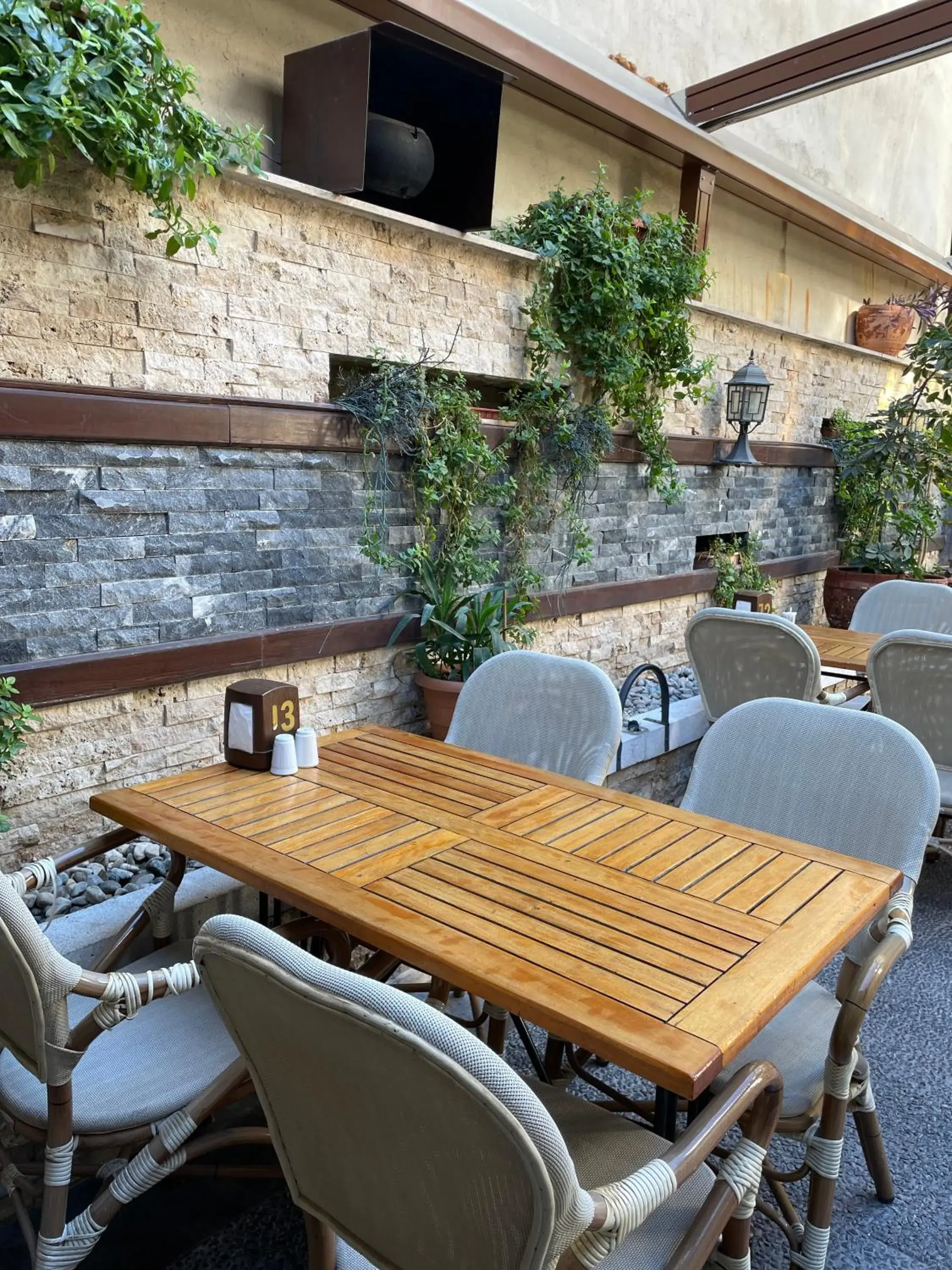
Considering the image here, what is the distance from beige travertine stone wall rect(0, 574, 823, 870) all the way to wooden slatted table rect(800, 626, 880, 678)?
5.70 feet

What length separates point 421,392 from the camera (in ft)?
12.2

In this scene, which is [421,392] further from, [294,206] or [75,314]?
[75,314]

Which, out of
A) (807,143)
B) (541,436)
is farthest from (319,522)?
(807,143)

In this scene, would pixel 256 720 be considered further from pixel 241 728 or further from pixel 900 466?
pixel 900 466

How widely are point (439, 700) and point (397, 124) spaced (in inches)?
91.3

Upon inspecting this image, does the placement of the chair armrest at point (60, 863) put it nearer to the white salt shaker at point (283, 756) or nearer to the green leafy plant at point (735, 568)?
the white salt shaker at point (283, 756)

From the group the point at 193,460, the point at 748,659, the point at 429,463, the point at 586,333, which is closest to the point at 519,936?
the point at 193,460

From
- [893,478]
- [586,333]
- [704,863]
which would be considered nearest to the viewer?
[704,863]

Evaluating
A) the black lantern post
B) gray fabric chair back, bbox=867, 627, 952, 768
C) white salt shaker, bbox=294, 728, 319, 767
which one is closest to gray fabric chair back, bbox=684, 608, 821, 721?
gray fabric chair back, bbox=867, 627, 952, 768

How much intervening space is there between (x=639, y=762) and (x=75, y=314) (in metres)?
2.61

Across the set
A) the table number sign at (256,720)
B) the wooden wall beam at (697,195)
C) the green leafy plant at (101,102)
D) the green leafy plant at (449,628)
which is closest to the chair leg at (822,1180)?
the table number sign at (256,720)

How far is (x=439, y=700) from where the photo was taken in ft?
12.6

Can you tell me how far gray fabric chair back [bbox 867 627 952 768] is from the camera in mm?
3213

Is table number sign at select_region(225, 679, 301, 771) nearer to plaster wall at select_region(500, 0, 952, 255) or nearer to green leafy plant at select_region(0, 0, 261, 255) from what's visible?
green leafy plant at select_region(0, 0, 261, 255)
